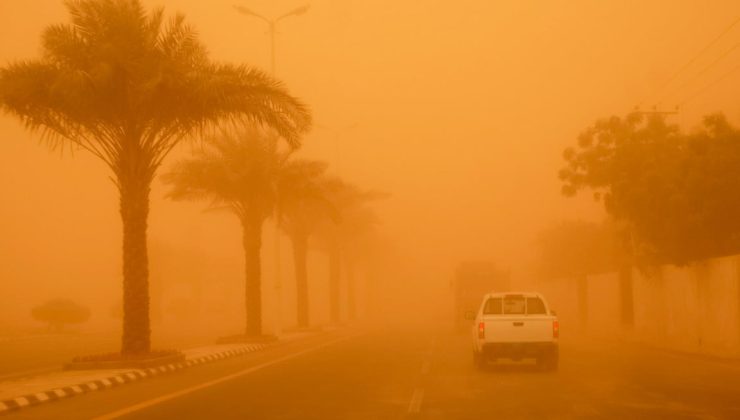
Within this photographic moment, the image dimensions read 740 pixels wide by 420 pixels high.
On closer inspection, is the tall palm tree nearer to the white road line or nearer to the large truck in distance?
the large truck in distance

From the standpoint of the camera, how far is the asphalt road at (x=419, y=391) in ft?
45.2

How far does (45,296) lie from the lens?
9688cm

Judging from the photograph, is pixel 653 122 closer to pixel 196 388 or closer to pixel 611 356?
pixel 611 356

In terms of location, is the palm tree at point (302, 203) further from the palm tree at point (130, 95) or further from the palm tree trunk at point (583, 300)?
the palm tree trunk at point (583, 300)

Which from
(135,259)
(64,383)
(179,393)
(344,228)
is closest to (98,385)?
(64,383)

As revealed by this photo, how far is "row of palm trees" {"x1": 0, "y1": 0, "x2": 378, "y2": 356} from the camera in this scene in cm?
2359

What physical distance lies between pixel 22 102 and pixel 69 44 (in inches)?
73.4

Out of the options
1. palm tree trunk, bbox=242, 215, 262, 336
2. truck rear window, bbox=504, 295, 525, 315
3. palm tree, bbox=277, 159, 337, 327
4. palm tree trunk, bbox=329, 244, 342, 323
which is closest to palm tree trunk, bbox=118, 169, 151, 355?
truck rear window, bbox=504, 295, 525, 315

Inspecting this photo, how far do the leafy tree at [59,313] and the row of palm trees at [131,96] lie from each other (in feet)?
111

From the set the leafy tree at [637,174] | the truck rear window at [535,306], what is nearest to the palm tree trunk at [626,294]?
the leafy tree at [637,174]

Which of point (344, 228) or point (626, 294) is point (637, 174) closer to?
point (626, 294)

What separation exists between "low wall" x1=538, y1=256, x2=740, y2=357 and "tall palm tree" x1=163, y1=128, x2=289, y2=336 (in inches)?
592

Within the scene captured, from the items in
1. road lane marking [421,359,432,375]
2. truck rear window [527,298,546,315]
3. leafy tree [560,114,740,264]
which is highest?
leafy tree [560,114,740,264]

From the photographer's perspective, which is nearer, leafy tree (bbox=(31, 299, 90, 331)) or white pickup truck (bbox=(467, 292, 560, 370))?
white pickup truck (bbox=(467, 292, 560, 370))
